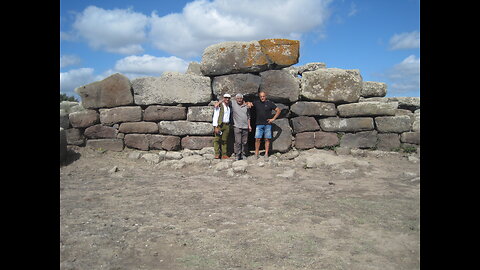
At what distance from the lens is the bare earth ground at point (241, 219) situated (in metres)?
2.82

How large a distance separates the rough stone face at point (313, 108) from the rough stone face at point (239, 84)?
4.17 feet

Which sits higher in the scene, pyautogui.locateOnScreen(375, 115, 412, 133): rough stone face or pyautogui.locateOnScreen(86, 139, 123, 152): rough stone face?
pyautogui.locateOnScreen(375, 115, 412, 133): rough stone face

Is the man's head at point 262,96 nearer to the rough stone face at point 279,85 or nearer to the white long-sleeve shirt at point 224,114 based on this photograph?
the rough stone face at point 279,85

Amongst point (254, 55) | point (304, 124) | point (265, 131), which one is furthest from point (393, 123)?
point (254, 55)

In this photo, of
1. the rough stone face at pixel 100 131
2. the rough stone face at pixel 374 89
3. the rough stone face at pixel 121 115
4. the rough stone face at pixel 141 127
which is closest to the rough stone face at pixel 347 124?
the rough stone face at pixel 374 89

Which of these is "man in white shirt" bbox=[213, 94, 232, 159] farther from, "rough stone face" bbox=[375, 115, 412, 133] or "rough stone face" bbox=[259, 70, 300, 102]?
"rough stone face" bbox=[375, 115, 412, 133]

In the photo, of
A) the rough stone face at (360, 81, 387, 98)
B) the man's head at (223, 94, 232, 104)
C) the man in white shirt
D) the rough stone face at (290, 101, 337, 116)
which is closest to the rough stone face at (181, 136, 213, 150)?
the man in white shirt

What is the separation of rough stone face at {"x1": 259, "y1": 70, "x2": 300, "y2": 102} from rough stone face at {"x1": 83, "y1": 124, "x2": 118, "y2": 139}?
439cm

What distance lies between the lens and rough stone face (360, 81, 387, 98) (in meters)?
9.23

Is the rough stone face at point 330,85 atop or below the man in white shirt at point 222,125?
atop

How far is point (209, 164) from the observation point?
7535mm
